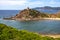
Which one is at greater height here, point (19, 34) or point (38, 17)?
point (19, 34)

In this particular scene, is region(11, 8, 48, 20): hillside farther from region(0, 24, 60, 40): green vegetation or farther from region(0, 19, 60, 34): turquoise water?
region(0, 24, 60, 40): green vegetation

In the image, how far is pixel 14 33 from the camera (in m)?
12.0

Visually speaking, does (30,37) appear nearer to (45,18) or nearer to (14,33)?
(14,33)

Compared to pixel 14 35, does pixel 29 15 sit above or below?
below

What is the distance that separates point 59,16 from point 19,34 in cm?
9113

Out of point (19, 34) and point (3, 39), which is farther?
point (19, 34)

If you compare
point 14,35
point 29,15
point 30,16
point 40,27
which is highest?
point 14,35

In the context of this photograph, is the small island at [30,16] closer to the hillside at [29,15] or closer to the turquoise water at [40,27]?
the hillside at [29,15]

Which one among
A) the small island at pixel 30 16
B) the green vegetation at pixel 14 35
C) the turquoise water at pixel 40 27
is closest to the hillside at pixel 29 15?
the small island at pixel 30 16

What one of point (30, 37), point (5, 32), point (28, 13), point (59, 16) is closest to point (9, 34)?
point (5, 32)

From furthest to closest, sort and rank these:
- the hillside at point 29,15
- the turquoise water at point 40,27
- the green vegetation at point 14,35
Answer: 1. the hillside at point 29,15
2. the turquoise water at point 40,27
3. the green vegetation at point 14,35

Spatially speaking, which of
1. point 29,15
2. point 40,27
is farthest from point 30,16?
point 40,27

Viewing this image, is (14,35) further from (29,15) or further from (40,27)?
(29,15)

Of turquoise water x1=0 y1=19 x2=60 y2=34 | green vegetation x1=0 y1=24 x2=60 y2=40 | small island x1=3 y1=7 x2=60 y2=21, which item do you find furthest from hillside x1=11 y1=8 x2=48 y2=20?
green vegetation x1=0 y1=24 x2=60 y2=40
